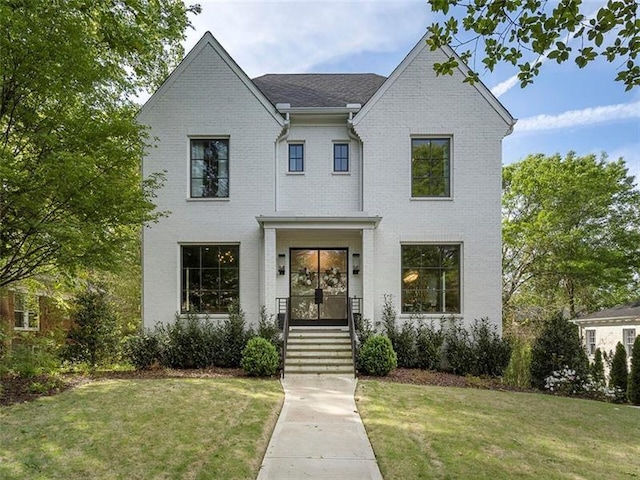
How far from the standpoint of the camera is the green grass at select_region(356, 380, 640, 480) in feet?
16.3

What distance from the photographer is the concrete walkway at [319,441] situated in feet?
15.8

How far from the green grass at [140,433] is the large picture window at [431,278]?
220 inches

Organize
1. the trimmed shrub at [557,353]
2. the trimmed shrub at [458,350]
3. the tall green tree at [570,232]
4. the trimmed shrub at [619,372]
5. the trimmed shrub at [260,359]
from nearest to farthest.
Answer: the trimmed shrub at [260,359], the trimmed shrub at [557,353], the trimmed shrub at [458,350], the trimmed shrub at [619,372], the tall green tree at [570,232]

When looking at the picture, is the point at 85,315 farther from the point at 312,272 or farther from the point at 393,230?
the point at 393,230

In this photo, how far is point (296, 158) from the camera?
42.2 ft

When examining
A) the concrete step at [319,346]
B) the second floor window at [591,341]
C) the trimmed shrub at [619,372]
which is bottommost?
the second floor window at [591,341]

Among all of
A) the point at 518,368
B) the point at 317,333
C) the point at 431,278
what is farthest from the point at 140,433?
the point at 518,368

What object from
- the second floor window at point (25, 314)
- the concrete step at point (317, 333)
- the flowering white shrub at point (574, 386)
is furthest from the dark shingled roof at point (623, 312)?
the second floor window at point (25, 314)

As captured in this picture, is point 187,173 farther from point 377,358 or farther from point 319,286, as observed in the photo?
point 377,358

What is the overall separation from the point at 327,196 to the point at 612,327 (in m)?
16.5

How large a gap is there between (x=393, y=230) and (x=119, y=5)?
10618mm

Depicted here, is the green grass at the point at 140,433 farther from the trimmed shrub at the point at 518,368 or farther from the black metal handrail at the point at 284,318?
the trimmed shrub at the point at 518,368

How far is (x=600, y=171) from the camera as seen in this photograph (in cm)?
2361

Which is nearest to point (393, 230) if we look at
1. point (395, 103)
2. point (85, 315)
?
point (395, 103)
